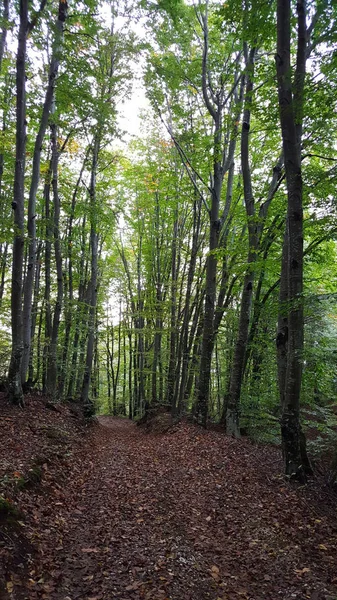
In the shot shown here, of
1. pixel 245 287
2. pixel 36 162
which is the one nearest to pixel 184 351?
pixel 245 287

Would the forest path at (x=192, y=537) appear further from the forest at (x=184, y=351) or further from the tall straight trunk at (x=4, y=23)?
the tall straight trunk at (x=4, y=23)

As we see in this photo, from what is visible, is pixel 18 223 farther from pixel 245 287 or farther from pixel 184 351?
pixel 184 351

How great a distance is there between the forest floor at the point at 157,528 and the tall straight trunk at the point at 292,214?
2.40 ft

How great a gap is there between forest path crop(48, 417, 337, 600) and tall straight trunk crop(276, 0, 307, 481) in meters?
0.77

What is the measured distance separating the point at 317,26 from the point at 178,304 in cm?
1120

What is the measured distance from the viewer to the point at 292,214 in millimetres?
6336

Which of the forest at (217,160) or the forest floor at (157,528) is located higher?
the forest at (217,160)

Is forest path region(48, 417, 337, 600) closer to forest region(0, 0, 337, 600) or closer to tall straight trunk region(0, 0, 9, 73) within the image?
forest region(0, 0, 337, 600)

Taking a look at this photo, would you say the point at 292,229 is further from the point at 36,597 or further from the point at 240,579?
the point at 36,597

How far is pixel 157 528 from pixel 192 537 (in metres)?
0.54

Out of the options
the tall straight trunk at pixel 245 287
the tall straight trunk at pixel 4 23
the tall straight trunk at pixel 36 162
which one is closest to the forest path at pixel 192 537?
the tall straight trunk at pixel 245 287

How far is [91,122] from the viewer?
40.1 feet

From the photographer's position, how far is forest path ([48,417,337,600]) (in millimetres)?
3645

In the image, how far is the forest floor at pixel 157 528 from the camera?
360 cm
